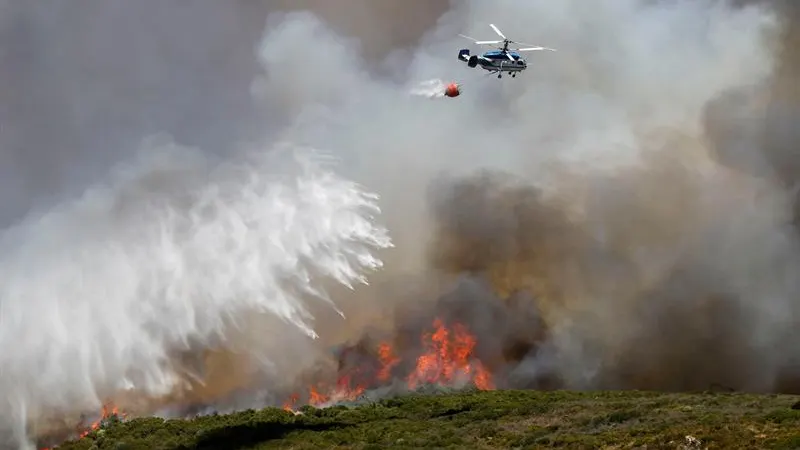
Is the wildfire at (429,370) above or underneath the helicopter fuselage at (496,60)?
underneath

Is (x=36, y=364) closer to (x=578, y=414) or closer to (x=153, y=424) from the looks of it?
(x=153, y=424)

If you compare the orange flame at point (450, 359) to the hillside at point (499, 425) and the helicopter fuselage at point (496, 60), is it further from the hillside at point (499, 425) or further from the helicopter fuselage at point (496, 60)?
the helicopter fuselage at point (496, 60)

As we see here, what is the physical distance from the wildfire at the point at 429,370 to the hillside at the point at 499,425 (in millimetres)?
7399

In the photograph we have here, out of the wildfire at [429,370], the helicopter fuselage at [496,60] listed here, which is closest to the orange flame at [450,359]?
the wildfire at [429,370]

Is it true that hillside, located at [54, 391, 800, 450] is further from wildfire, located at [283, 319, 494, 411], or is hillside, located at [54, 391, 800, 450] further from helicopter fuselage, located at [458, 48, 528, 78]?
helicopter fuselage, located at [458, 48, 528, 78]

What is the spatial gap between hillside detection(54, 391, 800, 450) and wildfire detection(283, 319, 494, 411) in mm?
7399

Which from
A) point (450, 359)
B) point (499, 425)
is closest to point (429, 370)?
point (450, 359)

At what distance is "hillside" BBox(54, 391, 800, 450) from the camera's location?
58656mm

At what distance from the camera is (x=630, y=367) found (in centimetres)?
10794

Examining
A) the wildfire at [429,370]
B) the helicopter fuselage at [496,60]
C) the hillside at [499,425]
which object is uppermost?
the helicopter fuselage at [496,60]

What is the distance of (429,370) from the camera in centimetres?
10900

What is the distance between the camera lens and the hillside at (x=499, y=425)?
5866 centimetres

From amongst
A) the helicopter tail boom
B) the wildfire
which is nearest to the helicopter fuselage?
the helicopter tail boom

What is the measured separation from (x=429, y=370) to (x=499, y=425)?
32.1 meters
